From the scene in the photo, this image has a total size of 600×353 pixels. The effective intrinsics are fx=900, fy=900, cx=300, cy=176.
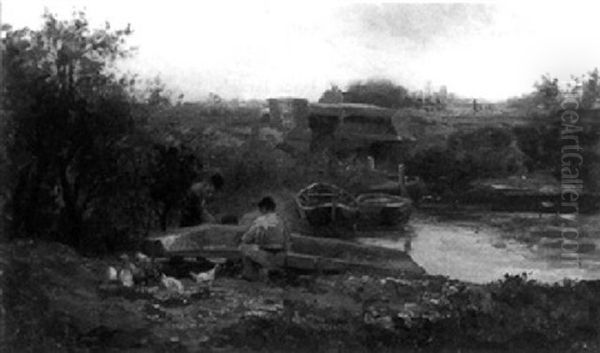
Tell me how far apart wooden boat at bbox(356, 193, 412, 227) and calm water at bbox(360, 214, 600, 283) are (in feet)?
0.34

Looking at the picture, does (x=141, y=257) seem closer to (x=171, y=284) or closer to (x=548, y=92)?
(x=171, y=284)

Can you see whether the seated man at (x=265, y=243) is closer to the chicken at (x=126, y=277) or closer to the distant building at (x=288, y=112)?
the distant building at (x=288, y=112)

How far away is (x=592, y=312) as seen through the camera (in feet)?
16.5

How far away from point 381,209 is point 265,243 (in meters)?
0.68

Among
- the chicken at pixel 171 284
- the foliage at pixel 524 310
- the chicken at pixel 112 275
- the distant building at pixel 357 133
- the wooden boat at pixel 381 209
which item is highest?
the distant building at pixel 357 133

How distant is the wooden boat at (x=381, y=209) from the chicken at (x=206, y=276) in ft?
2.86

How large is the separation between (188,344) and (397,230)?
1.30m

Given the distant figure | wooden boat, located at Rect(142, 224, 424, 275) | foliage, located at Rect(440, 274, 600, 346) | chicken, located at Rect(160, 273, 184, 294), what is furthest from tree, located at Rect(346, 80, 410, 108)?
chicken, located at Rect(160, 273, 184, 294)

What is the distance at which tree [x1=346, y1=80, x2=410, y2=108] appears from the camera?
16.6 feet

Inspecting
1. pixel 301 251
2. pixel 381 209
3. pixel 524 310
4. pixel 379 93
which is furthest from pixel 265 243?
pixel 524 310

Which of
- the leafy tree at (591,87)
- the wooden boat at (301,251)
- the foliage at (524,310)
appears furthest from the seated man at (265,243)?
the leafy tree at (591,87)

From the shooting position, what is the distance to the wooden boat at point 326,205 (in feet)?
16.3

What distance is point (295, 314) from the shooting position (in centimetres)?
493

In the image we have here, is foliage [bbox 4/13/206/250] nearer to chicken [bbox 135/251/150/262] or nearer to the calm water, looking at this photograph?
chicken [bbox 135/251/150/262]
